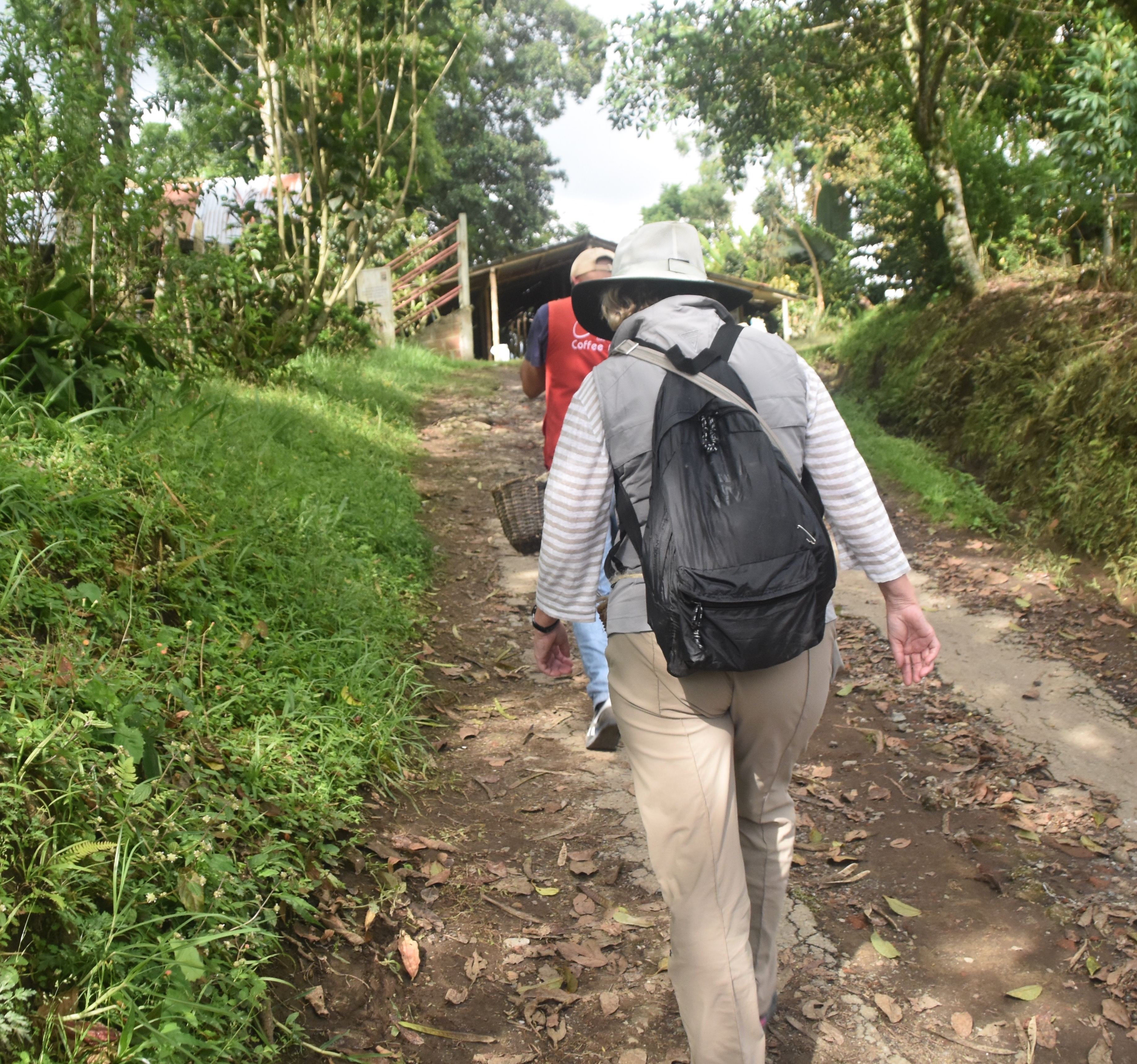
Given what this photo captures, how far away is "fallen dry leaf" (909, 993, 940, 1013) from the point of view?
9.70ft

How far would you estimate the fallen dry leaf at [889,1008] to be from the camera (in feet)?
9.59

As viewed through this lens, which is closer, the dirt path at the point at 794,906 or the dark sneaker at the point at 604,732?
the dirt path at the point at 794,906

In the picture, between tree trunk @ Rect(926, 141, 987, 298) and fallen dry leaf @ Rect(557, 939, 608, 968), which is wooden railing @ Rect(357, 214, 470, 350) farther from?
fallen dry leaf @ Rect(557, 939, 608, 968)

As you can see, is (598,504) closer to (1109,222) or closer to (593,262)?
(593,262)

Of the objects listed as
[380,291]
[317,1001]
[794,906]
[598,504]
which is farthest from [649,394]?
[380,291]

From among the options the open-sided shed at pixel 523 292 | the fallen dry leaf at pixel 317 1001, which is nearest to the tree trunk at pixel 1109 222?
the fallen dry leaf at pixel 317 1001

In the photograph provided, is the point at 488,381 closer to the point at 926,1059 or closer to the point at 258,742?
the point at 258,742

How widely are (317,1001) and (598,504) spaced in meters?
1.66

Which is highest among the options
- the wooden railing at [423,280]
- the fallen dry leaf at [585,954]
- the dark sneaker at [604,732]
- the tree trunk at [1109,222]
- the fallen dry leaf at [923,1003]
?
the wooden railing at [423,280]

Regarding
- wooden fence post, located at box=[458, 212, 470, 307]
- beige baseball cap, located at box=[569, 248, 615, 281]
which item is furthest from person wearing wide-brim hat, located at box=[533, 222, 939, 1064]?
wooden fence post, located at box=[458, 212, 470, 307]

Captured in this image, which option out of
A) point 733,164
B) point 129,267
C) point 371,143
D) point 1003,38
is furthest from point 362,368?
point 733,164

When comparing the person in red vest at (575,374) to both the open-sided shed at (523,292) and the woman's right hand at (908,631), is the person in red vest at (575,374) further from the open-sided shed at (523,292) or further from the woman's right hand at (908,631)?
the open-sided shed at (523,292)

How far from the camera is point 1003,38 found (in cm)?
1312

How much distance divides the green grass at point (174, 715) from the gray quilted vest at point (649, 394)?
1.40 metres
